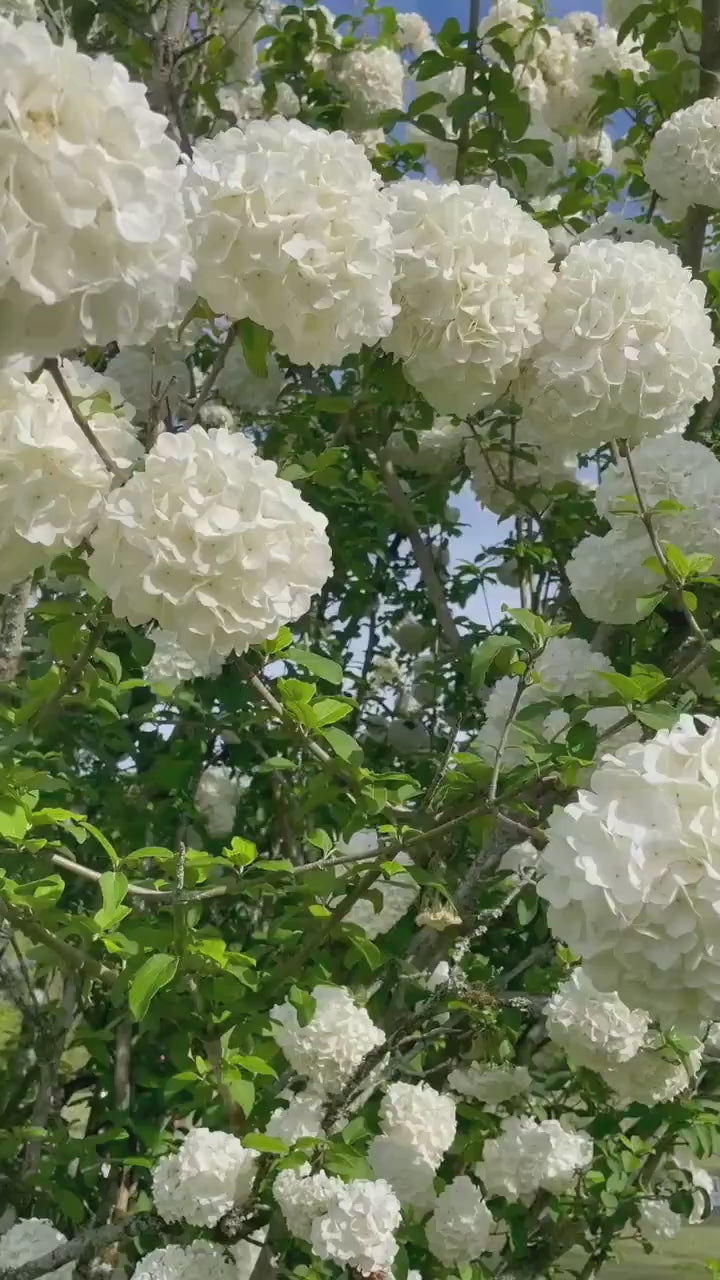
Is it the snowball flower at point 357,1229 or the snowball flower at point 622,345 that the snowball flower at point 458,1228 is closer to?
the snowball flower at point 357,1229

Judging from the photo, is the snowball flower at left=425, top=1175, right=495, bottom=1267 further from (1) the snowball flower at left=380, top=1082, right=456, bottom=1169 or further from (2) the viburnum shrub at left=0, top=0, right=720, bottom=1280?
(1) the snowball flower at left=380, top=1082, right=456, bottom=1169

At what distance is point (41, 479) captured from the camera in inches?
43.4

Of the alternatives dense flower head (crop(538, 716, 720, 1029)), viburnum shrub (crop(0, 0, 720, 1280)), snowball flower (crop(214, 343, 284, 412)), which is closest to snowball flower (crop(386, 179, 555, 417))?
viburnum shrub (crop(0, 0, 720, 1280))

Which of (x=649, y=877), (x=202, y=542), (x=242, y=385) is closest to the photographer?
(x=649, y=877)

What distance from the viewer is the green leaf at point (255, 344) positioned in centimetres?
124

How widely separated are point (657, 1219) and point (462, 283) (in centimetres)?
234

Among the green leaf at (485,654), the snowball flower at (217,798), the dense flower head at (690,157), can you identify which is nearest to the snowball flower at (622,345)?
the green leaf at (485,654)

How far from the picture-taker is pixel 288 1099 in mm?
2029

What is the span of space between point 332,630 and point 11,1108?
66.5 inches

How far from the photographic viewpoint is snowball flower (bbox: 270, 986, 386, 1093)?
1812mm

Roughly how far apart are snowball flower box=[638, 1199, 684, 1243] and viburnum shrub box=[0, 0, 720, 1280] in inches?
0.5

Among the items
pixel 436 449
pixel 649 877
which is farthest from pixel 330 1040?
pixel 436 449

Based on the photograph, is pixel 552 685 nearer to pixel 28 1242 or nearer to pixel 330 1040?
pixel 330 1040

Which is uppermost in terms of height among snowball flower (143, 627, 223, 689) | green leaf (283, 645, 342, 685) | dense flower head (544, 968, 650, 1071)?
snowball flower (143, 627, 223, 689)
